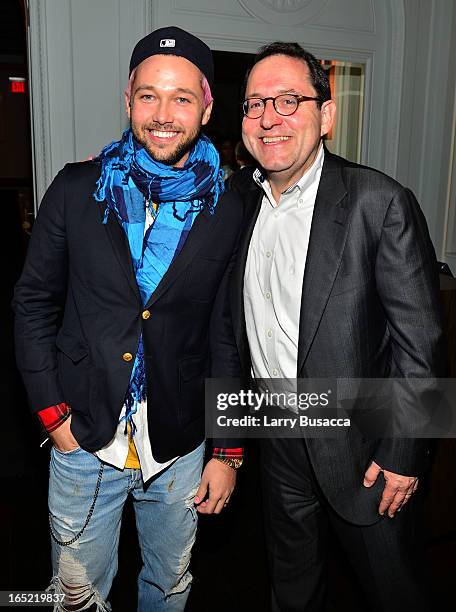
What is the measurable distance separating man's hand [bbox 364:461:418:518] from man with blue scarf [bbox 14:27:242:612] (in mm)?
518

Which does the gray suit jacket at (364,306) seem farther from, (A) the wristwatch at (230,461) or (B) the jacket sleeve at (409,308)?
(A) the wristwatch at (230,461)

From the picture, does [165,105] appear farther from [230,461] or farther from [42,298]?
[230,461]

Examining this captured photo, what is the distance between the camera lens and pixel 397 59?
12.6 feet

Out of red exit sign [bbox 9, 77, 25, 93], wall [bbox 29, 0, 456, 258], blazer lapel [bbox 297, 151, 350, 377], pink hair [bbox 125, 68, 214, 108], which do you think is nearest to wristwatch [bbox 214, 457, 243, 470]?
blazer lapel [bbox 297, 151, 350, 377]

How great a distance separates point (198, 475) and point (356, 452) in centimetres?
46

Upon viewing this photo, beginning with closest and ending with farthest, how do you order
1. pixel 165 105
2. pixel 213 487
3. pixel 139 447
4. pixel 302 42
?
pixel 165 105 → pixel 139 447 → pixel 213 487 → pixel 302 42

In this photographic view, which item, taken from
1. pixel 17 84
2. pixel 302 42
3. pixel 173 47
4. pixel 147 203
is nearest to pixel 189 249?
pixel 147 203

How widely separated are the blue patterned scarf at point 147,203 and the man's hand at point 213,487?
28 centimetres

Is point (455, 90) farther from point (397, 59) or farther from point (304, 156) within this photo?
point (304, 156)

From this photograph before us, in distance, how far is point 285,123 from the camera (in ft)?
5.33

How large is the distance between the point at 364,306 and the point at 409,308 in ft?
0.38

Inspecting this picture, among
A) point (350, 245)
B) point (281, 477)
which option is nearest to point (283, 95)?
point (350, 245)

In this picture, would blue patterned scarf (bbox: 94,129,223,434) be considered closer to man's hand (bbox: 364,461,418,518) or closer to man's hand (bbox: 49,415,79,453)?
man's hand (bbox: 49,415,79,453)

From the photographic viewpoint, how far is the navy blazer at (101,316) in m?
1.52
